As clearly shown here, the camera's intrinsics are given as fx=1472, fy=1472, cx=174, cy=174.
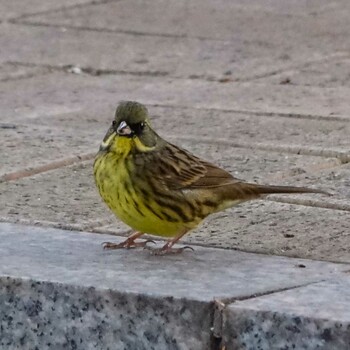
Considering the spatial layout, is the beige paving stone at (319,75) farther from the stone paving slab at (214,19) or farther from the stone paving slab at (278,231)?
the stone paving slab at (278,231)

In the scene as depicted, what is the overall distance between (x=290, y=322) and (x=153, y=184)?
130cm

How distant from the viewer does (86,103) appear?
32.5 feet

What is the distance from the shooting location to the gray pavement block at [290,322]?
5.22 m

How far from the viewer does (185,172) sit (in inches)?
259

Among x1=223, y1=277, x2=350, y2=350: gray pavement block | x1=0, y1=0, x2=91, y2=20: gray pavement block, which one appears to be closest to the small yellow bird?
x1=223, y1=277, x2=350, y2=350: gray pavement block

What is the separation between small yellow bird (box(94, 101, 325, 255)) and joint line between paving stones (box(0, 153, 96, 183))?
129 centimetres

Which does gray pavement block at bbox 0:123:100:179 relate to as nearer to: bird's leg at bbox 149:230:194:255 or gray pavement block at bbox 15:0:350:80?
bird's leg at bbox 149:230:194:255

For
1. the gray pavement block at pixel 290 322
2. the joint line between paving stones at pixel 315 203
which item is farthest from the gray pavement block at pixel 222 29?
the gray pavement block at pixel 290 322

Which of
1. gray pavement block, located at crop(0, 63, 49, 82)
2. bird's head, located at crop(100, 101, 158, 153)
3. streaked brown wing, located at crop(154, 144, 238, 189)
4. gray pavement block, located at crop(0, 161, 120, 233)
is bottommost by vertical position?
gray pavement block, located at crop(0, 161, 120, 233)

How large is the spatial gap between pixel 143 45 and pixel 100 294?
6416 mm

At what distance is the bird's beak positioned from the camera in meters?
6.37

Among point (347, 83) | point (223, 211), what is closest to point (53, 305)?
point (223, 211)

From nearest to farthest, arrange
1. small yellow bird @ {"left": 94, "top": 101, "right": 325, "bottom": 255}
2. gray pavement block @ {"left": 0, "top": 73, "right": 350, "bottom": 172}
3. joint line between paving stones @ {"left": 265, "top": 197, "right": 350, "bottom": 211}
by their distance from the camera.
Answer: small yellow bird @ {"left": 94, "top": 101, "right": 325, "bottom": 255} → joint line between paving stones @ {"left": 265, "top": 197, "right": 350, "bottom": 211} → gray pavement block @ {"left": 0, "top": 73, "right": 350, "bottom": 172}

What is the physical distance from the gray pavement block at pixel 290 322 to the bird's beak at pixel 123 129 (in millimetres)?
1178
